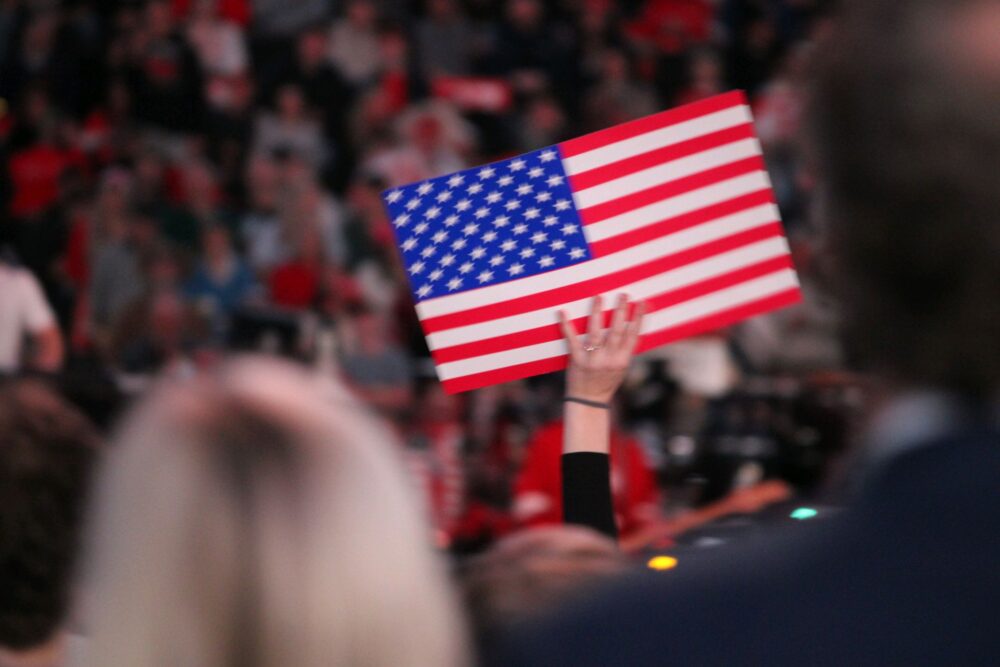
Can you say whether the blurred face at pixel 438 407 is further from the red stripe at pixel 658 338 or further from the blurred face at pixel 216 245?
the red stripe at pixel 658 338

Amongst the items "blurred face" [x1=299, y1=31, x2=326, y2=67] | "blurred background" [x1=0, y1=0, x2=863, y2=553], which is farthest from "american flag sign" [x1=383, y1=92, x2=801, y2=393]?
"blurred face" [x1=299, y1=31, x2=326, y2=67]

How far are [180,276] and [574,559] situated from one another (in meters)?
7.51

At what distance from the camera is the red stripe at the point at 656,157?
2.76m

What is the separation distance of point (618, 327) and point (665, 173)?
2.15 feet

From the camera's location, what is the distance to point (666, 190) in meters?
2.90

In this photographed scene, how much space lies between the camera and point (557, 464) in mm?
5176

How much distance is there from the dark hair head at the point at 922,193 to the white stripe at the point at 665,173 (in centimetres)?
187

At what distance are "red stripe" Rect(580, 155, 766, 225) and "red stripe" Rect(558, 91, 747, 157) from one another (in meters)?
0.11

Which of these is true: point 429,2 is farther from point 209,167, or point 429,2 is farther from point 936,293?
point 936,293

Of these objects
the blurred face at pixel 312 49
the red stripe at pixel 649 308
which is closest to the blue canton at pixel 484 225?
the red stripe at pixel 649 308

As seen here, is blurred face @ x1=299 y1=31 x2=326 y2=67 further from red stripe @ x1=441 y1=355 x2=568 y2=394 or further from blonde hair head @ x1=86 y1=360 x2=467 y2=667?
blonde hair head @ x1=86 y1=360 x2=467 y2=667

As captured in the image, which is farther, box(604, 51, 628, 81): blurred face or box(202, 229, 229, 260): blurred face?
box(604, 51, 628, 81): blurred face

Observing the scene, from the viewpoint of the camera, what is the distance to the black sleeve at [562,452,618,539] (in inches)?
75.0

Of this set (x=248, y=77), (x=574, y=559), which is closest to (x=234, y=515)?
(x=574, y=559)
